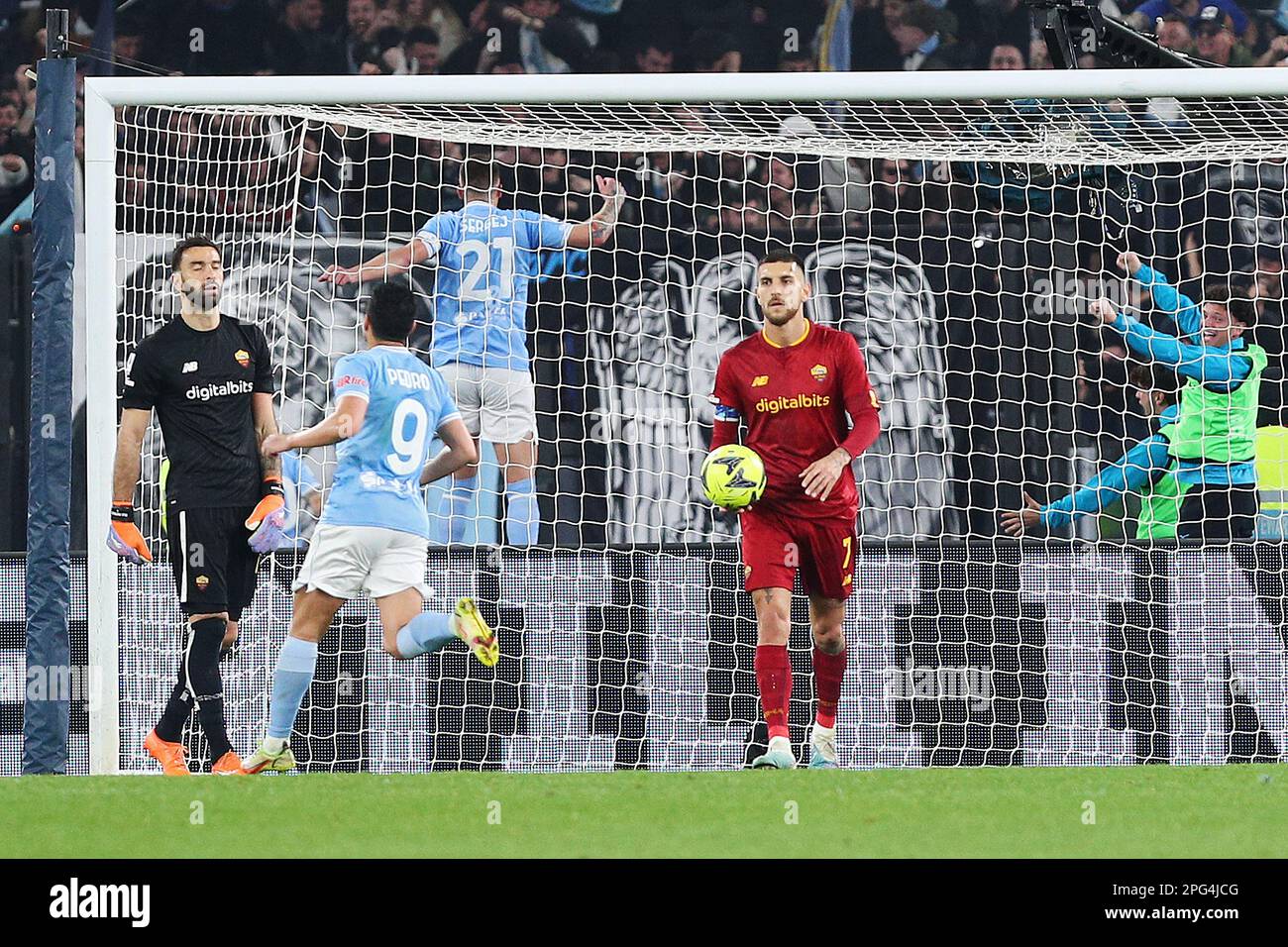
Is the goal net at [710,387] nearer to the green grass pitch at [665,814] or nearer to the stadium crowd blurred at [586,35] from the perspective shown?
the stadium crowd blurred at [586,35]

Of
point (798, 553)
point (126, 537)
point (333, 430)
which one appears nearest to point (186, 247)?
point (333, 430)

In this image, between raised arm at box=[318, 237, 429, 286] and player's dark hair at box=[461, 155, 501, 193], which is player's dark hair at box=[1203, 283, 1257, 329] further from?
raised arm at box=[318, 237, 429, 286]

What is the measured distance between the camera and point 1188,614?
265 inches

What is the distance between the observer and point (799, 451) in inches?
251

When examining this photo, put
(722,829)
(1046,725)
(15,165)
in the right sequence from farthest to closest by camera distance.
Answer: (15,165) → (1046,725) → (722,829)

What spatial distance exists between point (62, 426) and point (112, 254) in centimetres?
65

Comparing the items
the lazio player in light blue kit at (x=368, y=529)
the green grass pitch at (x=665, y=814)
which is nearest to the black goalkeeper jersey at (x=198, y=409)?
the lazio player in light blue kit at (x=368, y=529)

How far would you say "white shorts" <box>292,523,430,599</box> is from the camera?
608cm

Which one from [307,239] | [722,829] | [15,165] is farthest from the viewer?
[15,165]

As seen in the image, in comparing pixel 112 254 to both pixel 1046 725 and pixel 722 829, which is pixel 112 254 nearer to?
pixel 722 829

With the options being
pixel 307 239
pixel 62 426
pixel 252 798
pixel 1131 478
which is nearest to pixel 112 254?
pixel 62 426

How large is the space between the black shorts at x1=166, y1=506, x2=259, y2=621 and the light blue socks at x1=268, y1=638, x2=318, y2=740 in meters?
0.34

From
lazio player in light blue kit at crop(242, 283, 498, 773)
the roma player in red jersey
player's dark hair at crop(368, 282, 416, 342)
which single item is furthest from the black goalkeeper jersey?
the roma player in red jersey

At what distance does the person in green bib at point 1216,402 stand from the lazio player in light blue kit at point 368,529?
2767 mm
